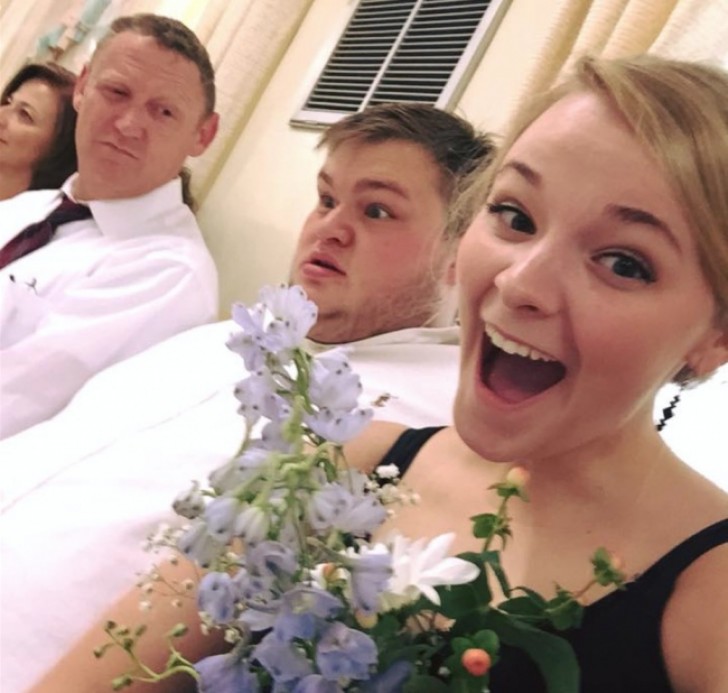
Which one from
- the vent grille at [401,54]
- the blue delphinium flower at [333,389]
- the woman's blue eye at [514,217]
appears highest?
the vent grille at [401,54]

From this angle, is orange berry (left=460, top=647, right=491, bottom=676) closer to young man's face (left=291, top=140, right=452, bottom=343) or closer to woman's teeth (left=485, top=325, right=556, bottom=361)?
woman's teeth (left=485, top=325, right=556, bottom=361)

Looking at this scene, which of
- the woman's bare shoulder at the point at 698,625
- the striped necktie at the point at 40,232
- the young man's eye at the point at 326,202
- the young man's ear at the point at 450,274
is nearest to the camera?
the woman's bare shoulder at the point at 698,625

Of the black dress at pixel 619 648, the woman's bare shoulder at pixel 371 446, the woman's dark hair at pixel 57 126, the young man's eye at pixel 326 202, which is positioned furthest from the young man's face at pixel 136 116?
the black dress at pixel 619 648

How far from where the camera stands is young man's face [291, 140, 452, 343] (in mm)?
1101

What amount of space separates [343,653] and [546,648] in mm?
127

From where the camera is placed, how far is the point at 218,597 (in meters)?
0.39

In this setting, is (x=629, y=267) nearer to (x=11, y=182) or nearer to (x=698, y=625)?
(x=698, y=625)

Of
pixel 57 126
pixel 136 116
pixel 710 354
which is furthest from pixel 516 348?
pixel 57 126

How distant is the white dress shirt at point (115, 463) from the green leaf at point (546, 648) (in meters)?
0.41

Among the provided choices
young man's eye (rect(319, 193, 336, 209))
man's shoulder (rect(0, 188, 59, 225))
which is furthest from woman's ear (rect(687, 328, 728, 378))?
man's shoulder (rect(0, 188, 59, 225))

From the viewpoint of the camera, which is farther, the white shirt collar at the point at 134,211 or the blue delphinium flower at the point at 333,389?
the white shirt collar at the point at 134,211

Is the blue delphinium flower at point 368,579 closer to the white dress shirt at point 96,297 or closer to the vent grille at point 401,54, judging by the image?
the white dress shirt at point 96,297

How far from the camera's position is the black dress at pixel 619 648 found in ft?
1.89

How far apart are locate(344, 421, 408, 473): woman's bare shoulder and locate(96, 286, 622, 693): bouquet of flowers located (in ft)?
1.09
